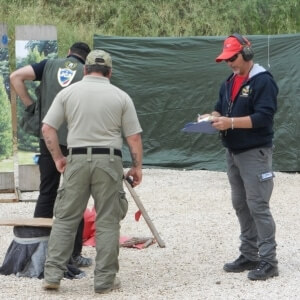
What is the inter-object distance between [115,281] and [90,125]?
1.08m

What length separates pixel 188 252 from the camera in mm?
6945

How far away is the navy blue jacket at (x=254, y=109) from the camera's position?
5.72 meters

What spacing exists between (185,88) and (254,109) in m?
6.27

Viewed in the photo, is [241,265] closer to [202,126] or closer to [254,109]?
[202,126]

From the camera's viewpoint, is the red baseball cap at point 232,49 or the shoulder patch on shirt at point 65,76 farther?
the shoulder patch on shirt at point 65,76

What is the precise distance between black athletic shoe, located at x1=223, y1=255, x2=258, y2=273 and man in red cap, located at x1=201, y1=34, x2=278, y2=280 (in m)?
0.21

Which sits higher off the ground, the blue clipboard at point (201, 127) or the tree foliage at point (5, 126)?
the blue clipboard at point (201, 127)

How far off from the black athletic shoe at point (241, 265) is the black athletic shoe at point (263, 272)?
0.23 meters

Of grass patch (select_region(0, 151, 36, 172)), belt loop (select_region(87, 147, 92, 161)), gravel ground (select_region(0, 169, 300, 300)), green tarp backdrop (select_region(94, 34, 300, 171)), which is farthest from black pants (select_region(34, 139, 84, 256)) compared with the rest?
green tarp backdrop (select_region(94, 34, 300, 171))

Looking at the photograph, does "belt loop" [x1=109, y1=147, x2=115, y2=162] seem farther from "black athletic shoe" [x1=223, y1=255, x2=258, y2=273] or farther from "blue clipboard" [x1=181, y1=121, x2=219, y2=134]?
"black athletic shoe" [x1=223, y1=255, x2=258, y2=273]

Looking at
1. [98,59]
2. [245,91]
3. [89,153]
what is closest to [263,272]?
[245,91]

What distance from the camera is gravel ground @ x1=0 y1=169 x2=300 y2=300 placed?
221 inches

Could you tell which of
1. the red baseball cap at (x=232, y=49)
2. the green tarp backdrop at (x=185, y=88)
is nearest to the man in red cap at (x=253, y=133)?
the red baseball cap at (x=232, y=49)

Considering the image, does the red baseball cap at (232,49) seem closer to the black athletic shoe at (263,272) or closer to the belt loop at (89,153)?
the belt loop at (89,153)
